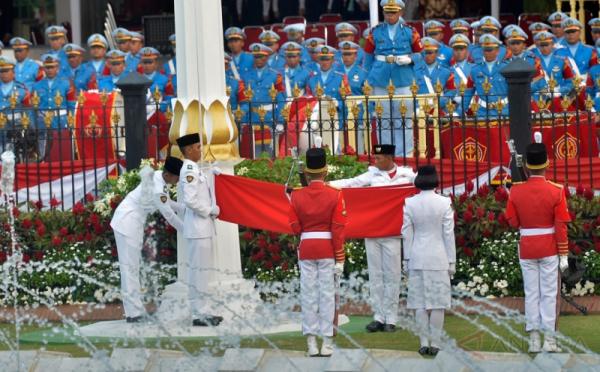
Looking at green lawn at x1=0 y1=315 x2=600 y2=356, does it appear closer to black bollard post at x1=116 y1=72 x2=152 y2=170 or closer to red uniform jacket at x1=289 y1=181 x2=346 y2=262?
red uniform jacket at x1=289 y1=181 x2=346 y2=262

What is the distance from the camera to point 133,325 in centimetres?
1547

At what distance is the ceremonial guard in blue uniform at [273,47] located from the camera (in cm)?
2334

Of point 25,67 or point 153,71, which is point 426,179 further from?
point 25,67

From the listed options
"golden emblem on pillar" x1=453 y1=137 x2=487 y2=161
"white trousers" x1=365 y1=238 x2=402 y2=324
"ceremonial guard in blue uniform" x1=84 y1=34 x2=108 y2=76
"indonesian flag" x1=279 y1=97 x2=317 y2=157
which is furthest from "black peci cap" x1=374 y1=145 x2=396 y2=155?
"ceremonial guard in blue uniform" x1=84 y1=34 x2=108 y2=76

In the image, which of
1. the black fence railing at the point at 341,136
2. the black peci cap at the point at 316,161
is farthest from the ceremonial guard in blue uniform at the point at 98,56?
the black peci cap at the point at 316,161

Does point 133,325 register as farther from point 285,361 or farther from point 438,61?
point 438,61

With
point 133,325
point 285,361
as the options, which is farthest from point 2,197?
point 285,361

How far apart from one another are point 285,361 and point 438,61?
1119 centimetres

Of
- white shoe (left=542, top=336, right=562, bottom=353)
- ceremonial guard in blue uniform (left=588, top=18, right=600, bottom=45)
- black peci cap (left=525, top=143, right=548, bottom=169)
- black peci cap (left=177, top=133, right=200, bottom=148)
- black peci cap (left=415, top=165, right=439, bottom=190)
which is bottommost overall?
white shoe (left=542, top=336, right=562, bottom=353)

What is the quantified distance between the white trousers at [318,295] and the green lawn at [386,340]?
38 cm

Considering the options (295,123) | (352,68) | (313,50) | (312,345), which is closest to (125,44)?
(313,50)

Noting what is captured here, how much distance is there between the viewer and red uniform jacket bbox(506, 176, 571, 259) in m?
13.8

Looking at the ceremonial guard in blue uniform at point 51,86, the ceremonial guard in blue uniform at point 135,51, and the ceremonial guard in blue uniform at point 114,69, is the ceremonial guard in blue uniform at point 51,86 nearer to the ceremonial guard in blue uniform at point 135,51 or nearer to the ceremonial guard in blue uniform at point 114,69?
the ceremonial guard in blue uniform at point 114,69

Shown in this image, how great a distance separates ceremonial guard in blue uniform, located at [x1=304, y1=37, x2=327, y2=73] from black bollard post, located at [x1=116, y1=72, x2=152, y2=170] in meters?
5.26
